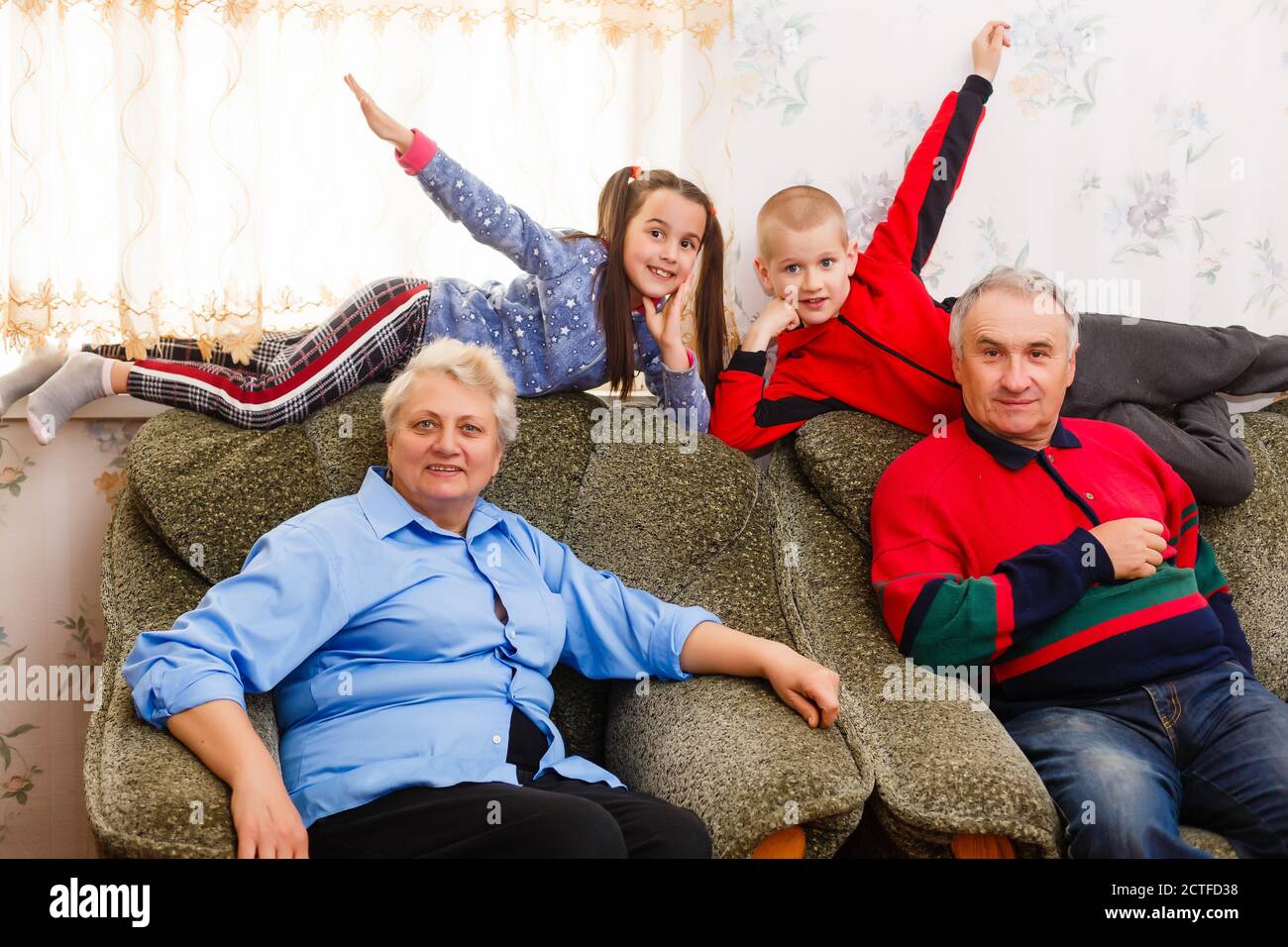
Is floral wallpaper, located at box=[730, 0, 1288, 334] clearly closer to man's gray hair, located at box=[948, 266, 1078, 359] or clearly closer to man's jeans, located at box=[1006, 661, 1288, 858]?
man's gray hair, located at box=[948, 266, 1078, 359]

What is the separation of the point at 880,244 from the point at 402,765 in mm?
1425

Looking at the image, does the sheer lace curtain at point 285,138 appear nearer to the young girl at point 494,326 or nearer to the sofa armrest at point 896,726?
the young girl at point 494,326

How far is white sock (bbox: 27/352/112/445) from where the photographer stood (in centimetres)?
194

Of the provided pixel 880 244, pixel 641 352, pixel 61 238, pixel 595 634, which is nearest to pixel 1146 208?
pixel 880 244


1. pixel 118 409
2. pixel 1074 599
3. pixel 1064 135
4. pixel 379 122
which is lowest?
pixel 1074 599

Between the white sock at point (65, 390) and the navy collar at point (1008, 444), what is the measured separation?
150 centimetres

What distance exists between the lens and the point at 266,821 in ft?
4.13

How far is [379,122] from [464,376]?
529 millimetres

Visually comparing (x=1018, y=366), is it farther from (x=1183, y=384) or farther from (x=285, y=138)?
(x=285, y=138)

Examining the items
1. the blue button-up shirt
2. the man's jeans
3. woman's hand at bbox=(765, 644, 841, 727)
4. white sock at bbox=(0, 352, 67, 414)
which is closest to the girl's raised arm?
the blue button-up shirt

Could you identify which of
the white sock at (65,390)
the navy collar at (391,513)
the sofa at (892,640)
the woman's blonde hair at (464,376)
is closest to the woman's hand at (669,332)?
the sofa at (892,640)

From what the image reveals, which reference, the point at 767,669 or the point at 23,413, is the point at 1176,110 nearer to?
the point at 767,669

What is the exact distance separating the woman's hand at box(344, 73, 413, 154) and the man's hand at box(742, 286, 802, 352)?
2.34 feet

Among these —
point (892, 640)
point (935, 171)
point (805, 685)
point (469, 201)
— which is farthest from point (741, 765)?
point (935, 171)
